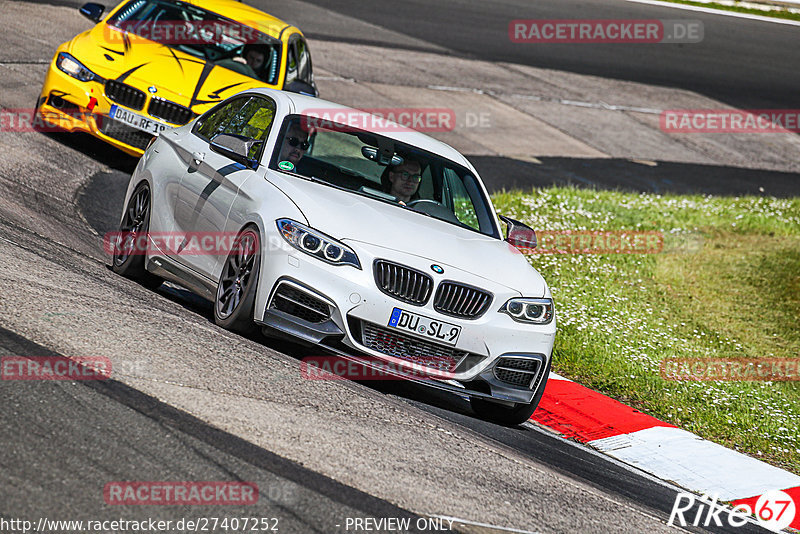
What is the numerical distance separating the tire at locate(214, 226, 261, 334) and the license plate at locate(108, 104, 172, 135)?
15.6 ft

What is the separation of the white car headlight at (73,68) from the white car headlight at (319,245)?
5.97m

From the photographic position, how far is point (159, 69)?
1183 centimetres

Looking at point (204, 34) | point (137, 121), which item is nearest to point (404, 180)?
point (137, 121)

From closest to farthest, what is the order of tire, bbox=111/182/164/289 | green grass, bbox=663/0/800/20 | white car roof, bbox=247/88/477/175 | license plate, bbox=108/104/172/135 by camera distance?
1. white car roof, bbox=247/88/477/175
2. tire, bbox=111/182/164/289
3. license plate, bbox=108/104/172/135
4. green grass, bbox=663/0/800/20

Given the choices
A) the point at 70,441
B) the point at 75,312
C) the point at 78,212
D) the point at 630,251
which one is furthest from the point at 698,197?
the point at 70,441

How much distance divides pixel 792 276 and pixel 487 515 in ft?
29.3

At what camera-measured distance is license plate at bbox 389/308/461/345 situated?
6.54 meters

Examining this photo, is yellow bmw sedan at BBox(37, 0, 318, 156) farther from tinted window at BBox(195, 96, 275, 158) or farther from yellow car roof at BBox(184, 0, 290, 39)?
tinted window at BBox(195, 96, 275, 158)

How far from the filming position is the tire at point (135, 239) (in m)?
8.28

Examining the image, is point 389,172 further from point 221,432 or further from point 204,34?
point 204,34

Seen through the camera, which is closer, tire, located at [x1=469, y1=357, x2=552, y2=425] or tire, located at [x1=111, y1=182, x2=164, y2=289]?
tire, located at [x1=469, y1=357, x2=552, y2=425]

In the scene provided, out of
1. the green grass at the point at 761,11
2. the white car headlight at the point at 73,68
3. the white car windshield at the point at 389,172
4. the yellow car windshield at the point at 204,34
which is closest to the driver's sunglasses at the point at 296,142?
the white car windshield at the point at 389,172

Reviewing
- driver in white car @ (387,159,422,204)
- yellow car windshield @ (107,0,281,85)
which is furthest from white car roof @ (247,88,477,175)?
yellow car windshield @ (107,0,281,85)

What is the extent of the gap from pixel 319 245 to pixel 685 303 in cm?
628
